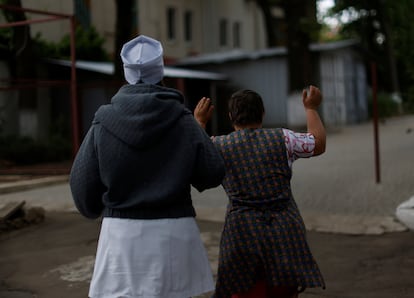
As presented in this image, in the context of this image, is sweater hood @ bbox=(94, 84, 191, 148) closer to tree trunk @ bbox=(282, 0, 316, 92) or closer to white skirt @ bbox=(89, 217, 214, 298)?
white skirt @ bbox=(89, 217, 214, 298)

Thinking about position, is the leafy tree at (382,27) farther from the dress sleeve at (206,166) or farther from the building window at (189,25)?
the dress sleeve at (206,166)

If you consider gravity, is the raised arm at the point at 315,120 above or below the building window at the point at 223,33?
below

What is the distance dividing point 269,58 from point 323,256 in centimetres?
1879

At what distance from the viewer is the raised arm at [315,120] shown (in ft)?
9.92

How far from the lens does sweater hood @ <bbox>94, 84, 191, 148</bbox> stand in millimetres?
2361

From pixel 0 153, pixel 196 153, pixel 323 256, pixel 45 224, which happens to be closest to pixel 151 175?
pixel 196 153

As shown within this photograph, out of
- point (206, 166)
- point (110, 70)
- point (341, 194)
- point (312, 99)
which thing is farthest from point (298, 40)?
point (206, 166)

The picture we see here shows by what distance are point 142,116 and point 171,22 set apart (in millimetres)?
27015

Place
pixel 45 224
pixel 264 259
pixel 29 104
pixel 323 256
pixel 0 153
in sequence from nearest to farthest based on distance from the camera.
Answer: pixel 264 259 < pixel 323 256 < pixel 45 224 < pixel 0 153 < pixel 29 104

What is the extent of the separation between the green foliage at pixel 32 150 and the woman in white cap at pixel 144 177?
1243 cm

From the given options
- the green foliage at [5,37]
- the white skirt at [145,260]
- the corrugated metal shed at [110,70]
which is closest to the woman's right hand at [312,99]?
the white skirt at [145,260]

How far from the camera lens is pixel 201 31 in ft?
99.5

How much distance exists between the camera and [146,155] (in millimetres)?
2408

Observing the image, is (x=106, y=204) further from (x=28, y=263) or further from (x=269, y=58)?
(x=269, y=58)
